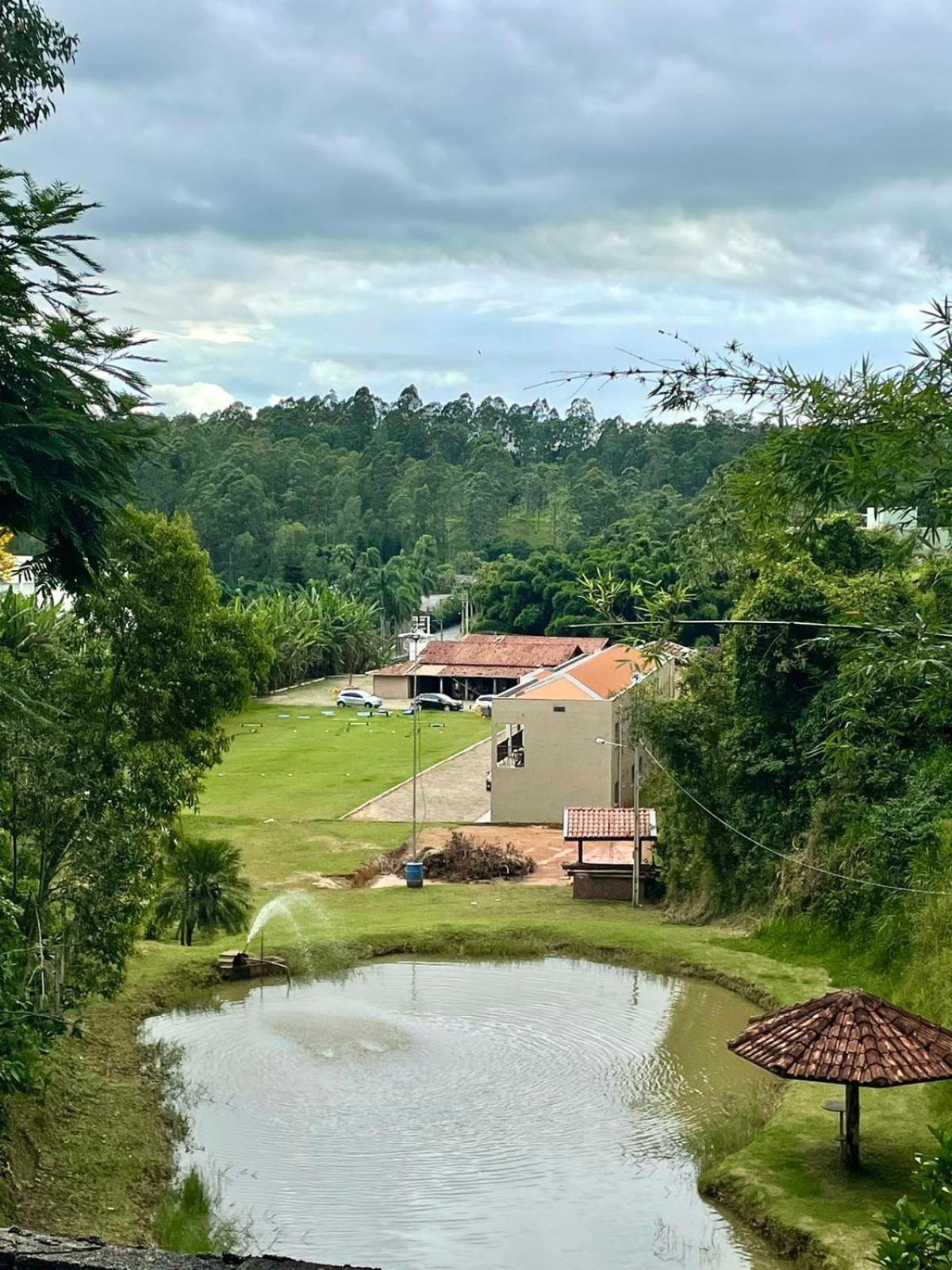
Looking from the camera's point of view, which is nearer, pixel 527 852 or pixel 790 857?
pixel 790 857

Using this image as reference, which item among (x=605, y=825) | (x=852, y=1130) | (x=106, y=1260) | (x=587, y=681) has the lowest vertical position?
(x=852, y=1130)

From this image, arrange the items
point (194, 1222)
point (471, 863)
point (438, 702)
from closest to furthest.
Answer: point (194, 1222)
point (471, 863)
point (438, 702)

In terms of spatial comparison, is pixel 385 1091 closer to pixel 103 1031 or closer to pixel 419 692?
pixel 103 1031

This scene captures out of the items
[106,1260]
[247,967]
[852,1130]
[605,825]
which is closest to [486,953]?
[247,967]

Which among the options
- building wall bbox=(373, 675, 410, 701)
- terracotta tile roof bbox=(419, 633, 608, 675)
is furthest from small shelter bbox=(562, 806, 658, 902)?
building wall bbox=(373, 675, 410, 701)

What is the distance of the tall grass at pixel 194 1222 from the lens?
1241cm

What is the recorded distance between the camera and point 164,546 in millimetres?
14867

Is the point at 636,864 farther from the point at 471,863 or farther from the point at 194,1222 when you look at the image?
the point at 194,1222

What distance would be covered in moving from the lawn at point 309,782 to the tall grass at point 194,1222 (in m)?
13.5

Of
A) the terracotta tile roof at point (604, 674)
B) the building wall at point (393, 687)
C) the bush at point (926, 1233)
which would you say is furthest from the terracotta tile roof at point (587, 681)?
the bush at point (926, 1233)

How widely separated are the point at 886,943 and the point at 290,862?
45.3 feet

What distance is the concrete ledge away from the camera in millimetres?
4883

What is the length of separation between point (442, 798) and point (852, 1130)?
83.0 feet

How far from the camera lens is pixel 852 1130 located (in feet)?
46.2
